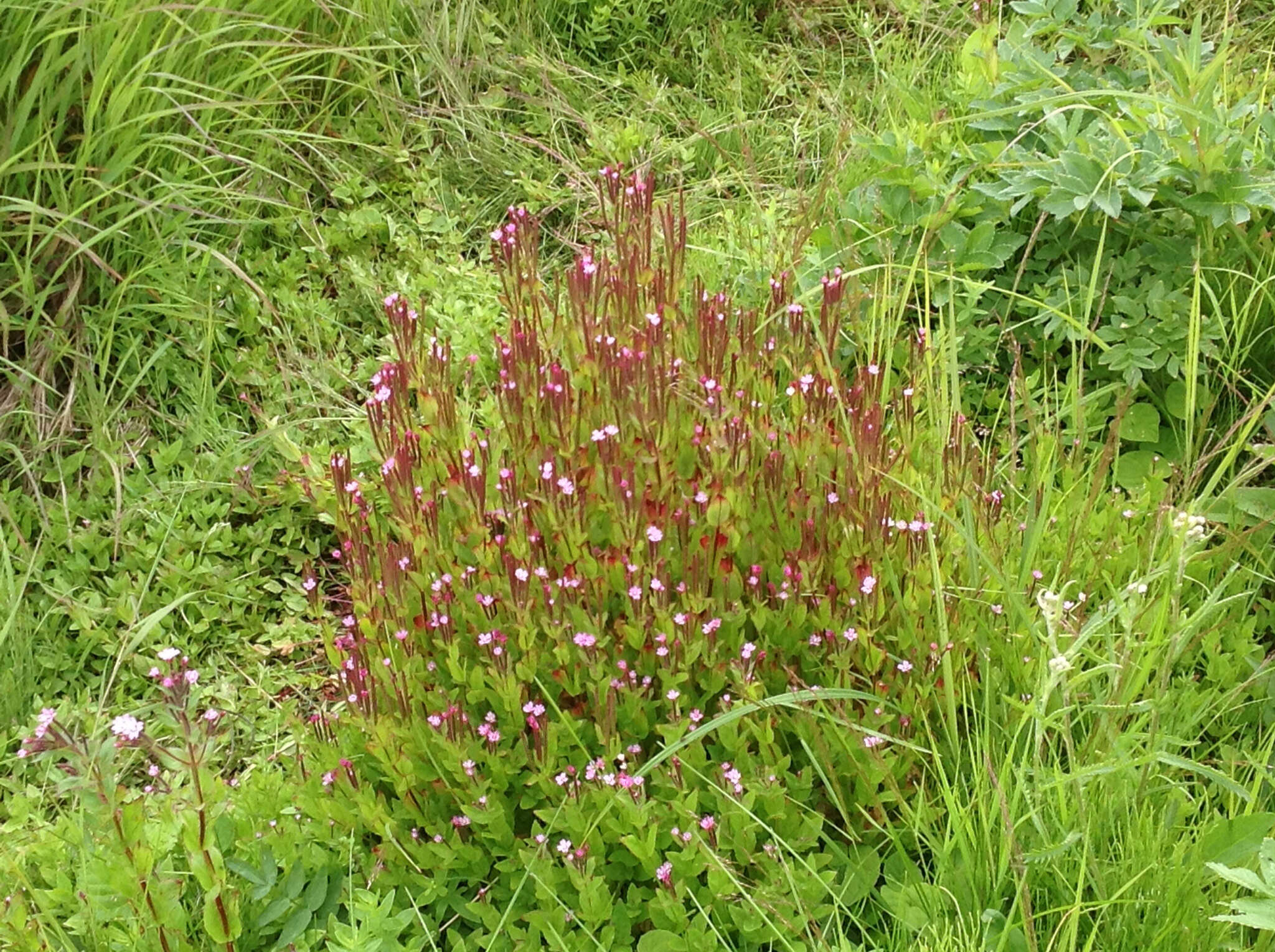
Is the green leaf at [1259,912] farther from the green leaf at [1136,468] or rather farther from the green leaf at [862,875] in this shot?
the green leaf at [1136,468]

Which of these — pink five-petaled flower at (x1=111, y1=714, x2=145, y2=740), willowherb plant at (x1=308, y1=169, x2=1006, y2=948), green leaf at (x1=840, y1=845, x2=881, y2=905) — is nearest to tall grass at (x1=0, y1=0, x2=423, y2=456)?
willowherb plant at (x1=308, y1=169, x2=1006, y2=948)

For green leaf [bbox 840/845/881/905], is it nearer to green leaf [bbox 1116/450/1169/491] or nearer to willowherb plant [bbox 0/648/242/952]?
willowherb plant [bbox 0/648/242/952]

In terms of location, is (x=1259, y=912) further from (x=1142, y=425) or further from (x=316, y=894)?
(x=1142, y=425)

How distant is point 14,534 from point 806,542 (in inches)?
79.1

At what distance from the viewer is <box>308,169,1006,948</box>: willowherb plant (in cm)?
189

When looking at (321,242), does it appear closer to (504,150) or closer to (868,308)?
(504,150)

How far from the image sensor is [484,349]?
3.36m

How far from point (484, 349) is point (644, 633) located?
155 cm

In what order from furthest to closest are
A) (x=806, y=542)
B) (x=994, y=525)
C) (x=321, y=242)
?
(x=321, y=242)
(x=994, y=525)
(x=806, y=542)

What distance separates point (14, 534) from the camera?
9.46ft

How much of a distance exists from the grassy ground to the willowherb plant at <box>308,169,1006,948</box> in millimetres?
171

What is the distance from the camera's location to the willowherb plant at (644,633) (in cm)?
189

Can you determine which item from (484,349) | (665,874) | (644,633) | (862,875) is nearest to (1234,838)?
(862,875)

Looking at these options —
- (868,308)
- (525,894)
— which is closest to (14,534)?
(525,894)
